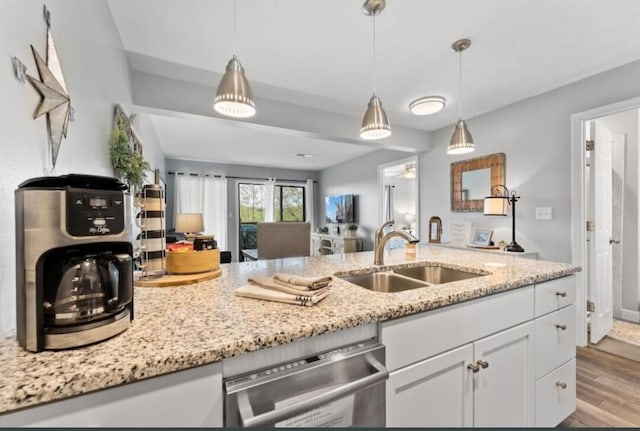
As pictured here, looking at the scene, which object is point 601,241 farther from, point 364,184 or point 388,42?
point 364,184

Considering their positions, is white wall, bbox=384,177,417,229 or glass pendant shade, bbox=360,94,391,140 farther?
white wall, bbox=384,177,417,229

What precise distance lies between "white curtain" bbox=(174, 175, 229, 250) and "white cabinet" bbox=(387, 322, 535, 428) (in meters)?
5.45

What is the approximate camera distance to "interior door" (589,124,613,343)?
250 centimetres

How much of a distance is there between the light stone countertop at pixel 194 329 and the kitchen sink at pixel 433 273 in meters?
0.27

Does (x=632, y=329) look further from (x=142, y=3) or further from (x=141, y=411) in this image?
(x=142, y=3)

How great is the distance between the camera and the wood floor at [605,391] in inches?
62.9

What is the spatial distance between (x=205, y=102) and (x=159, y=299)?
2.09 metres


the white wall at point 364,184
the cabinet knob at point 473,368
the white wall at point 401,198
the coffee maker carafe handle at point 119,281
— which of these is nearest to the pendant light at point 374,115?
the cabinet knob at point 473,368

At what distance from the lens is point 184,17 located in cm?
169

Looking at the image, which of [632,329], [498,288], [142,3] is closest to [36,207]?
[498,288]

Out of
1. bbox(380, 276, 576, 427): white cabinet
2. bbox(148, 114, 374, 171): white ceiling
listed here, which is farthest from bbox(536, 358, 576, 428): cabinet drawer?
bbox(148, 114, 374, 171): white ceiling

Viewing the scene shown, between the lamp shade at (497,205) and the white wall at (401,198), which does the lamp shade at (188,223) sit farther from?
the lamp shade at (497,205)

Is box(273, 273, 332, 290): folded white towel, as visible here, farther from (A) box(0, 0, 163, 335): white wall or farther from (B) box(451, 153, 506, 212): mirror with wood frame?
(B) box(451, 153, 506, 212): mirror with wood frame

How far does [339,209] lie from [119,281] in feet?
18.1
